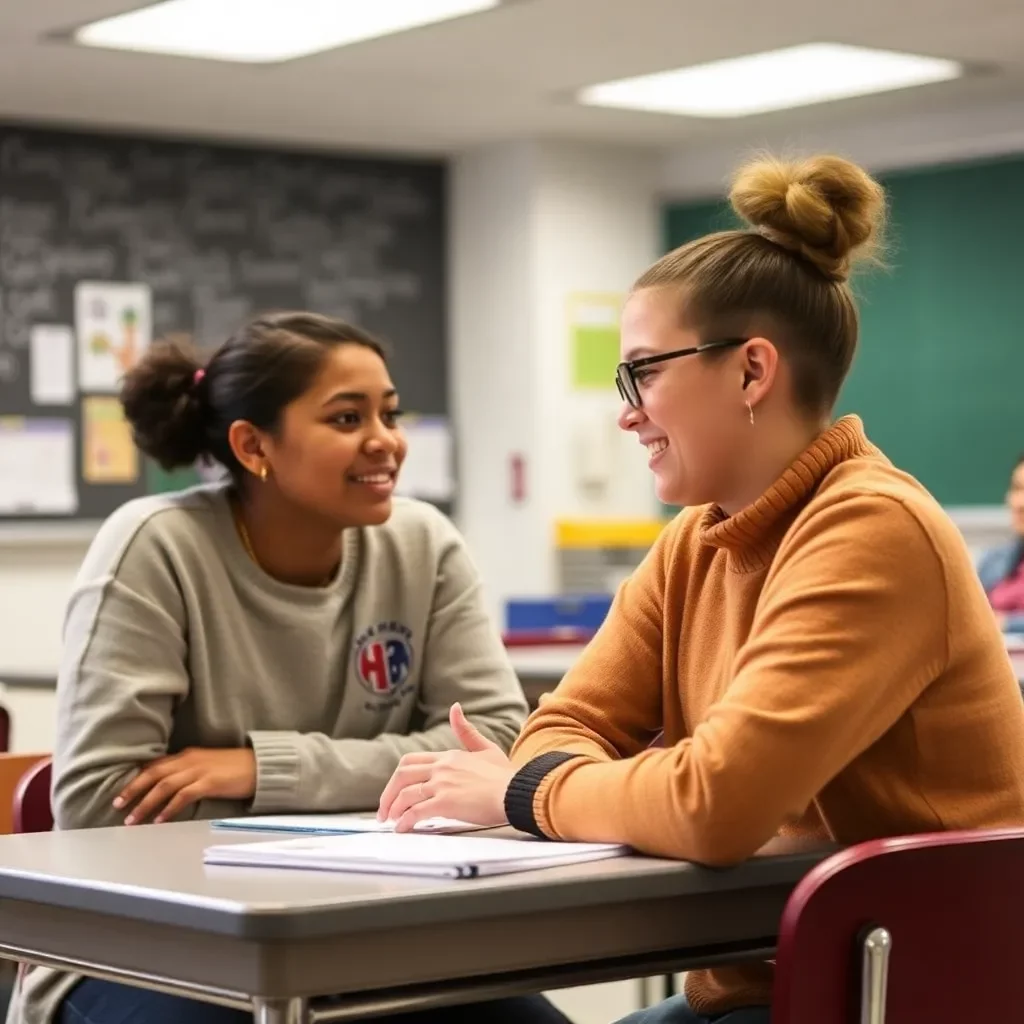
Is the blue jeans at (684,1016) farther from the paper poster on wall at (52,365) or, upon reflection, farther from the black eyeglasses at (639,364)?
the paper poster on wall at (52,365)

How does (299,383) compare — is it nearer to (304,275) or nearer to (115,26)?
(115,26)

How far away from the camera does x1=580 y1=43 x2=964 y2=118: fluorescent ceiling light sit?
6.55m

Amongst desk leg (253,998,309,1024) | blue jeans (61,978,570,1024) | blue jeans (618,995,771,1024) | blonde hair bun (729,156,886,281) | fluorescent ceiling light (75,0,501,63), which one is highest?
fluorescent ceiling light (75,0,501,63)

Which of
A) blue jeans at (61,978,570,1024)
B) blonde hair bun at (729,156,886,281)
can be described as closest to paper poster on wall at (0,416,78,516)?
blue jeans at (61,978,570,1024)

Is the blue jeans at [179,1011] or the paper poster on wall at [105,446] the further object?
the paper poster on wall at [105,446]

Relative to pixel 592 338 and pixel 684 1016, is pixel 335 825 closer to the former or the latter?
pixel 684 1016

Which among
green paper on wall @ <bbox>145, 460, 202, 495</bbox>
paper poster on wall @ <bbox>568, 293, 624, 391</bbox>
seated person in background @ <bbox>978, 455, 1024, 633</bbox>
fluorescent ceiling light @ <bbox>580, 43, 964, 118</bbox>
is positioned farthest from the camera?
paper poster on wall @ <bbox>568, 293, 624, 391</bbox>

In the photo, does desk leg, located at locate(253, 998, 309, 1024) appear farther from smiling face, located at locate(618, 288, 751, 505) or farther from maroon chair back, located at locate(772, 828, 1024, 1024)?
smiling face, located at locate(618, 288, 751, 505)

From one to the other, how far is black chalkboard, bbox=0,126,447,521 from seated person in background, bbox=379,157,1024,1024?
5.26 m

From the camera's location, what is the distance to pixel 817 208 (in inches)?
77.1

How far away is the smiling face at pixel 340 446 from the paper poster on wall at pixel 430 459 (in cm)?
530

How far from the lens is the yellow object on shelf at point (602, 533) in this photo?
7922 mm

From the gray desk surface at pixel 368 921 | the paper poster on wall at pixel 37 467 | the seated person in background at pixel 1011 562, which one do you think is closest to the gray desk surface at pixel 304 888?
the gray desk surface at pixel 368 921

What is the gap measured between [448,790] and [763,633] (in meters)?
0.38
